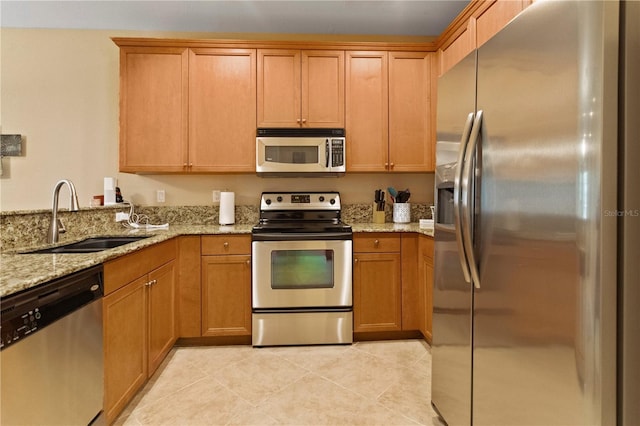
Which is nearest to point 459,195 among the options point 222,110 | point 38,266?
point 38,266

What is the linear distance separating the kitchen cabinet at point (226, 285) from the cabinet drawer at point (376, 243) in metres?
0.84

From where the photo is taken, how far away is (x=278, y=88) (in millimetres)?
2758

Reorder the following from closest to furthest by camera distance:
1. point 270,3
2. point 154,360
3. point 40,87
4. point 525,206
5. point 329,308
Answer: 1. point 525,206
2. point 154,360
3. point 329,308
4. point 270,3
5. point 40,87

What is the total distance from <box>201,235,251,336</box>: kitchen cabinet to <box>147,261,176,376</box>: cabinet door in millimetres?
222

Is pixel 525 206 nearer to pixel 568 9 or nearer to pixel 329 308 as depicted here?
pixel 568 9

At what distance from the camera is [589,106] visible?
782 mm

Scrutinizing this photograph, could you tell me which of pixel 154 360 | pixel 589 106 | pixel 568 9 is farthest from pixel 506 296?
pixel 154 360

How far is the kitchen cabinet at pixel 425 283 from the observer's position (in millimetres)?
2348

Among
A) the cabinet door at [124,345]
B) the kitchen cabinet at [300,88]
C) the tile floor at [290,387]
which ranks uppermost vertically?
the kitchen cabinet at [300,88]

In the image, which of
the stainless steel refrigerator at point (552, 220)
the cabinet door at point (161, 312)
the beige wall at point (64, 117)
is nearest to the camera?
the stainless steel refrigerator at point (552, 220)

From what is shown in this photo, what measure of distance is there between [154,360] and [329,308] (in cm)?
121

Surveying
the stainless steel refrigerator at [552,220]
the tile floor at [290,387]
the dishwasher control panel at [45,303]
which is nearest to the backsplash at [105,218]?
the dishwasher control panel at [45,303]

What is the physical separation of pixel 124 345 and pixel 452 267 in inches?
64.5

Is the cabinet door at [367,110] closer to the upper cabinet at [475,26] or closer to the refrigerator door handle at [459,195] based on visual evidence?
the upper cabinet at [475,26]
